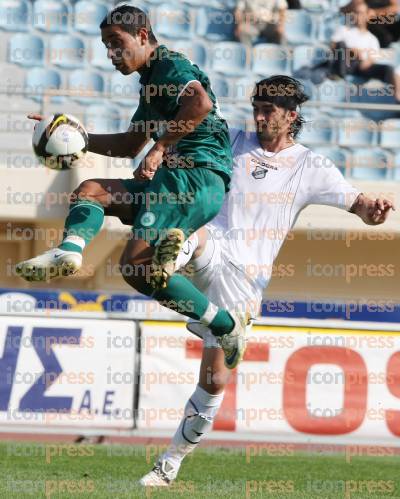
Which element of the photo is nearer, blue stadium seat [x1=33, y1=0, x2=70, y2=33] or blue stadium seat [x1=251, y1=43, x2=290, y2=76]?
blue stadium seat [x1=33, y1=0, x2=70, y2=33]

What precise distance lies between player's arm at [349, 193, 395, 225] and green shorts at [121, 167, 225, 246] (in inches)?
39.5

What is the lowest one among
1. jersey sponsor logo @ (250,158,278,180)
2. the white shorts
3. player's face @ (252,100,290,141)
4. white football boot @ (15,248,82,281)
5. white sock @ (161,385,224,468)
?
white sock @ (161,385,224,468)

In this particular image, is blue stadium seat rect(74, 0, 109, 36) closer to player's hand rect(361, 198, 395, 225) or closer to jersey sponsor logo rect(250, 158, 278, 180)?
jersey sponsor logo rect(250, 158, 278, 180)

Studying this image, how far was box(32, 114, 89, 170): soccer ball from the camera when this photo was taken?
576cm

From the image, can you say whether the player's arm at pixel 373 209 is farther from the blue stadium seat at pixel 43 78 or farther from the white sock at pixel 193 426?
the blue stadium seat at pixel 43 78

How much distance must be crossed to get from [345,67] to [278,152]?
25.7ft

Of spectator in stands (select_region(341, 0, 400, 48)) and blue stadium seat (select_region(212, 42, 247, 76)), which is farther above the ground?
spectator in stands (select_region(341, 0, 400, 48))

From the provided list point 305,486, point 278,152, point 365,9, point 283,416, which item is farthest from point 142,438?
point 365,9

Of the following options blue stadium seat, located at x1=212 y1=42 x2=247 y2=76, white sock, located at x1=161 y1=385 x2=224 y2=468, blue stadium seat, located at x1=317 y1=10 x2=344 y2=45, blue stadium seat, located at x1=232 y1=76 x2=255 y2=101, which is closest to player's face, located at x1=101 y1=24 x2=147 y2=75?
white sock, located at x1=161 y1=385 x2=224 y2=468

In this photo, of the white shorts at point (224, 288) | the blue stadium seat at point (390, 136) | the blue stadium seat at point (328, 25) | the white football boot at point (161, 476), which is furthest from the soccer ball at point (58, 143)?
the blue stadium seat at point (328, 25)

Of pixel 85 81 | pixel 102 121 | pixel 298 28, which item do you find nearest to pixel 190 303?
pixel 102 121

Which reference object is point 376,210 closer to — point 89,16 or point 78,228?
point 78,228

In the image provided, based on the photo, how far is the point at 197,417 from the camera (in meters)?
6.55

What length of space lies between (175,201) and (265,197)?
1.23 metres
